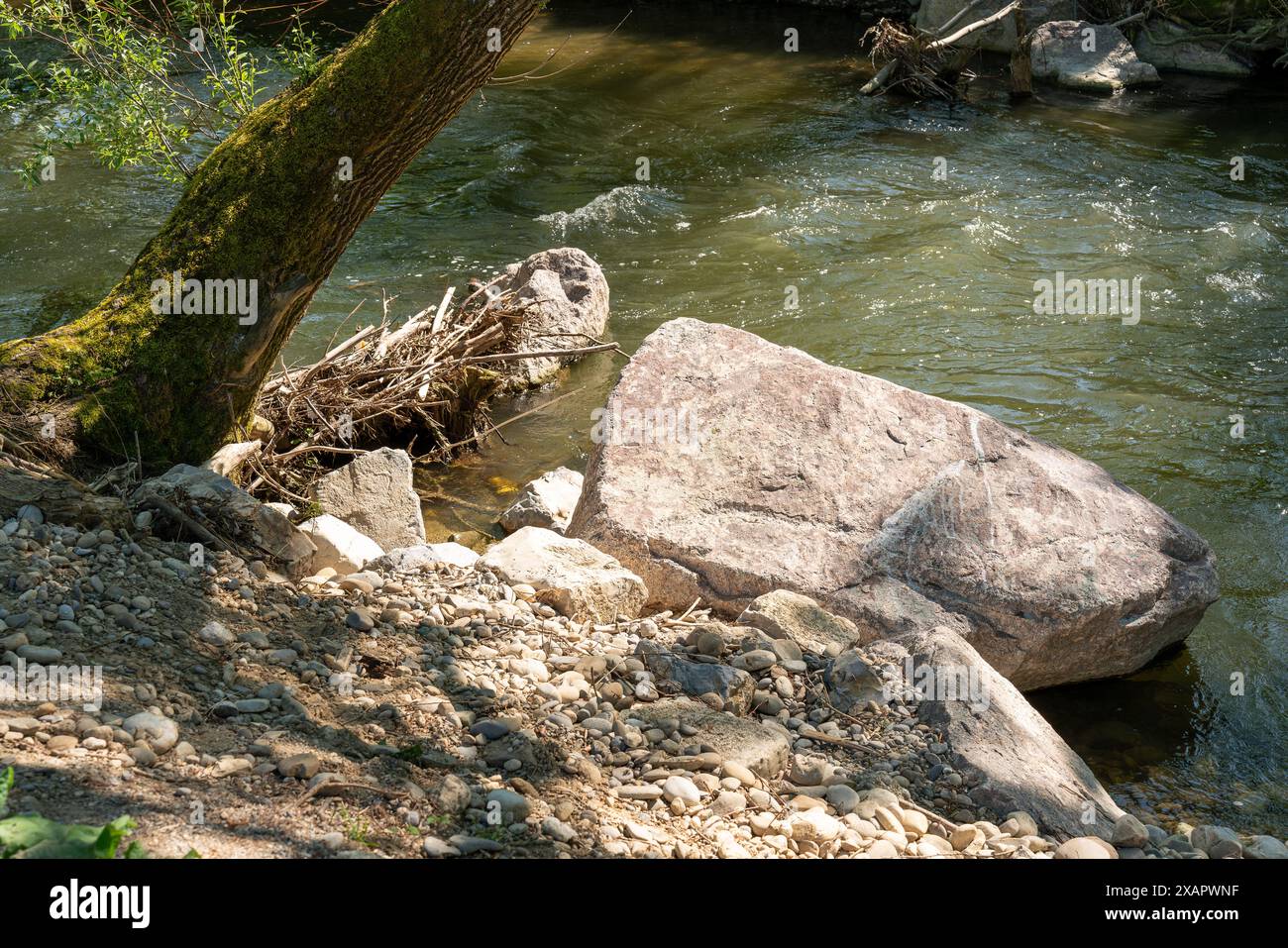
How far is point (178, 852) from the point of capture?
2857mm

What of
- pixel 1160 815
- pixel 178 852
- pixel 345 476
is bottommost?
pixel 1160 815

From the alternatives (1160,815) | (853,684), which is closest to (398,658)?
(853,684)

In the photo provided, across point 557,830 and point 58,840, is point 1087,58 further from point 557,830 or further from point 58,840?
point 58,840

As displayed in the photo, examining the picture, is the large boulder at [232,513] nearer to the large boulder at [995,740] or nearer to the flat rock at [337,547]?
the flat rock at [337,547]

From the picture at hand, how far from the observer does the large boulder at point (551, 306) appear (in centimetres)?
844

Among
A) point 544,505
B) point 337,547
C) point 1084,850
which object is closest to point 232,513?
point 337,547

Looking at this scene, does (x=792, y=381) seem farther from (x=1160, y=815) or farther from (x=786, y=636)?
(x=1160, y=815)

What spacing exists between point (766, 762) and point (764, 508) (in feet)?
6.24

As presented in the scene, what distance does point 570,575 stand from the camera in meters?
5.20

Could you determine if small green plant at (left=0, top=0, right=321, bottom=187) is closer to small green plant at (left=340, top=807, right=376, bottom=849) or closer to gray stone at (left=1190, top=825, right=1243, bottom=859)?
small green plant at (left=340, top=807, right=376, bottom=849)

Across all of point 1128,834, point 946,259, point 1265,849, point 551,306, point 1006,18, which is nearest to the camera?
point 1128,834

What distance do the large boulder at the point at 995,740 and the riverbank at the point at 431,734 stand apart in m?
0.06

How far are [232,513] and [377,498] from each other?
1346 mm

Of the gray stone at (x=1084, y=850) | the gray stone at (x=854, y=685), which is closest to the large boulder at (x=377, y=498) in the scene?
the gray stone at (x=854, y=685)
